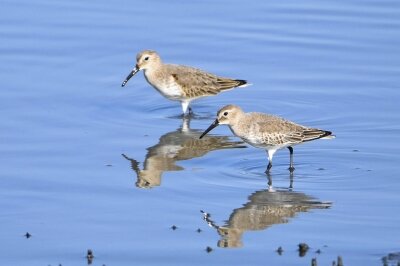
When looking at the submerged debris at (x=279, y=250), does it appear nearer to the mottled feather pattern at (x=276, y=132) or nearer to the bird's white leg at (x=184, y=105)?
the mottled feather pattern at (x=276, y=132)

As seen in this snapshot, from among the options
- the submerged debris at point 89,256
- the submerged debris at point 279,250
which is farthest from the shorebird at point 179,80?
the submerged debris at point 89,256

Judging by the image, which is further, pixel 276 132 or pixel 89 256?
pixel 276 132

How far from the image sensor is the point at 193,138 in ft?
49.0

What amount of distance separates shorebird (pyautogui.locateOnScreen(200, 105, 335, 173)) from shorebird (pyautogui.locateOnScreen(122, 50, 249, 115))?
2.71m

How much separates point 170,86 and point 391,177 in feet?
15.5

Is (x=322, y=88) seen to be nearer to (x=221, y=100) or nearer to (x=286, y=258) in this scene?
(x=221, y=100)

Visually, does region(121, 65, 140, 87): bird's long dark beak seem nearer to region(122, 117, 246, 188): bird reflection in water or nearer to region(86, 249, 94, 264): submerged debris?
region(122, 117, 246, 188): bird reflection in water

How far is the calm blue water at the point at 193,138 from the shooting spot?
10688 mm

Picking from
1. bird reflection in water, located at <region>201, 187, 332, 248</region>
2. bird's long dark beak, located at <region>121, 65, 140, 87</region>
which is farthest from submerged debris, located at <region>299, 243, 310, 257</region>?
bird's long dark beak, located at <region>121, 65, 140, 87</region>

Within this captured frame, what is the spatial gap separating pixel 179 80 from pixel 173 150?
8.27 feet

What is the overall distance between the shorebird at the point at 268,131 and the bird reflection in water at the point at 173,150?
66cm

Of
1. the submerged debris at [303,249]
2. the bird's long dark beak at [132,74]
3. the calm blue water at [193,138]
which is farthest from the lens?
the bird's long dark beak at [132,74]

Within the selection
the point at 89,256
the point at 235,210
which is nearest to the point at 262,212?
the point at 235,210

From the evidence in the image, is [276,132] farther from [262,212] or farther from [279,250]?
[279,250]
